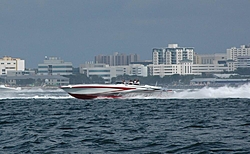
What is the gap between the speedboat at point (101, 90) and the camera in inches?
2050

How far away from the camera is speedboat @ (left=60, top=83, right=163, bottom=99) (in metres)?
52.1

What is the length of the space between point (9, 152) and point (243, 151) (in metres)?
7.43

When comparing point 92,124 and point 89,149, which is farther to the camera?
point 92,124

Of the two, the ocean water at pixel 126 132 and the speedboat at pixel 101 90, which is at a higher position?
the speedboat at pixel 101 90

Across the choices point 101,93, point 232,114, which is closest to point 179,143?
point 232,114

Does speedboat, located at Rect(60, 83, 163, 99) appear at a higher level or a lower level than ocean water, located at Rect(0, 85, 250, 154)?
higher

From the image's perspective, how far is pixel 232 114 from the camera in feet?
115

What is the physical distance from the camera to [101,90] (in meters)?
52.2

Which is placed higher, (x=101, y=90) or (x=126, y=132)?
(x=101, y=90)

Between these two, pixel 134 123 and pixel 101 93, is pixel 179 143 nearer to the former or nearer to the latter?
Answer: pixel 134 123

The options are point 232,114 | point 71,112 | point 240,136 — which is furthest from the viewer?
point 71,112

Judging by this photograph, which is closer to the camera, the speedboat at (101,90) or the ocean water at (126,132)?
the ocean water at (126,132)

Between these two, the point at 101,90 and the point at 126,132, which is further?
the point at 101,90

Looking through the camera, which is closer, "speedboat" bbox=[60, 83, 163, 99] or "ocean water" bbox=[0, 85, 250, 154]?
"ocean water" bbox=[0, 85, 250, 154]
